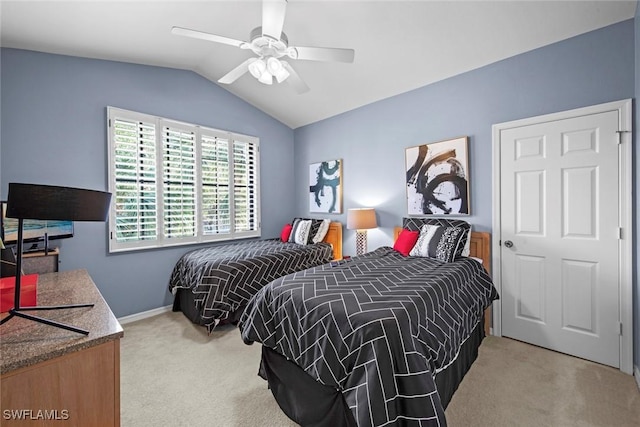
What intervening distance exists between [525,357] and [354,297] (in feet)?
6.29

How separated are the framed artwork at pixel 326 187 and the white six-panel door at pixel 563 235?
85.3 inches

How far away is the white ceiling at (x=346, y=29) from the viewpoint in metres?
2.25

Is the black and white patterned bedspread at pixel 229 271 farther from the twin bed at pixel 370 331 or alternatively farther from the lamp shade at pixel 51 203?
the lamp shade at pixel 51 203

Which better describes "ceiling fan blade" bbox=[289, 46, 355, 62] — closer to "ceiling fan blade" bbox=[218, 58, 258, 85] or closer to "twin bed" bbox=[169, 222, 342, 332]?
"ceiling fan blade" bbox=[218, 58, 258, 85]

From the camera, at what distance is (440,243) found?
2.73m

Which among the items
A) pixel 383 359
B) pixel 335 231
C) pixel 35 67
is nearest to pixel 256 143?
pixel 335 231

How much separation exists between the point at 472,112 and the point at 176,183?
11.8 feet

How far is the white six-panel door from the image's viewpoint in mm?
2283

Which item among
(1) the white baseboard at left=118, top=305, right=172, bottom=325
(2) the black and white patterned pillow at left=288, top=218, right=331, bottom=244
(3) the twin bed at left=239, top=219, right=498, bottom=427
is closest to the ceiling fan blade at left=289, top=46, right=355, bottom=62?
(3) the twin bed at left=239, top=219, right=498, bottom=427

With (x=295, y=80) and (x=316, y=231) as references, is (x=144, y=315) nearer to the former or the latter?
(x=316, y=231)

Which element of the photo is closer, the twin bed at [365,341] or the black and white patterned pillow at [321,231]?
the twin bed at [365,341]

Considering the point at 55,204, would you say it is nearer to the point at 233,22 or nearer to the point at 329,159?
the point at 233,22

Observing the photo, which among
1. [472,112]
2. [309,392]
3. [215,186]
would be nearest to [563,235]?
[472,112]

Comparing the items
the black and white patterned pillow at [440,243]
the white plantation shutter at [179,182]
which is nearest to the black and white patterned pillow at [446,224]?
the black and white patterned pillow at [440,243]
